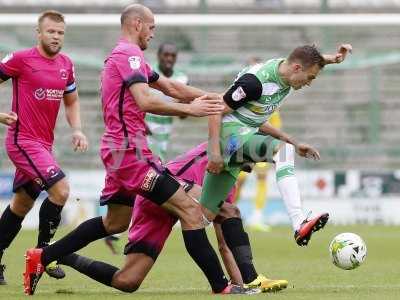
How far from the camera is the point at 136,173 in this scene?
24.9 ft

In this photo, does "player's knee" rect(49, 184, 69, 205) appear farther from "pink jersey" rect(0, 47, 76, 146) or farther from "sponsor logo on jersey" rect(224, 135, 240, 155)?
"sponsor logo on jersey" rect(224, 135, 240, 155)

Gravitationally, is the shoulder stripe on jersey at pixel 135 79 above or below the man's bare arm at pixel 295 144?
above

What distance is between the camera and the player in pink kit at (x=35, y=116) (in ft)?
29.2

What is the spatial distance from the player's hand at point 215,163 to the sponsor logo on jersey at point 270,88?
0.63m

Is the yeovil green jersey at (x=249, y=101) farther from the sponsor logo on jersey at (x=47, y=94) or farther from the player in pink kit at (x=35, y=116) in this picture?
the sponsor logo on jersey at (x=47, y=94)

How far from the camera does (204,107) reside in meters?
7.42

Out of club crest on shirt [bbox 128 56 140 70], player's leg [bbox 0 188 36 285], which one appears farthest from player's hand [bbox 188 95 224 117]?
player's leg [bbox 0 188 36 285]

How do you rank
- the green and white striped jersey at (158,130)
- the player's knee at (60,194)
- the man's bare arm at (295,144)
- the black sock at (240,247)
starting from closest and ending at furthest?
→ the black sock at (240,247), the man's bare arm at (295,144), the player's knee at (60,194), the green and white striped jersey at (158,130)

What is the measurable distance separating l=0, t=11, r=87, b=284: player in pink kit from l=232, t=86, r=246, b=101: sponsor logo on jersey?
1.72m

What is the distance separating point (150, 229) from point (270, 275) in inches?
82.4

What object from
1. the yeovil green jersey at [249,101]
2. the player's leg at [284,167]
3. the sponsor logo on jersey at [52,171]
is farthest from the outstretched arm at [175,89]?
the sponsor logo on jersey at [52,171]

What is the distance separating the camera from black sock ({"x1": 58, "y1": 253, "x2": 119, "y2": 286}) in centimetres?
806

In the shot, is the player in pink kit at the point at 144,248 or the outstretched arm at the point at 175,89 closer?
the player in pink kit at the point at 144,248

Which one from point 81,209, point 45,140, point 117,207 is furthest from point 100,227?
point 81,209
